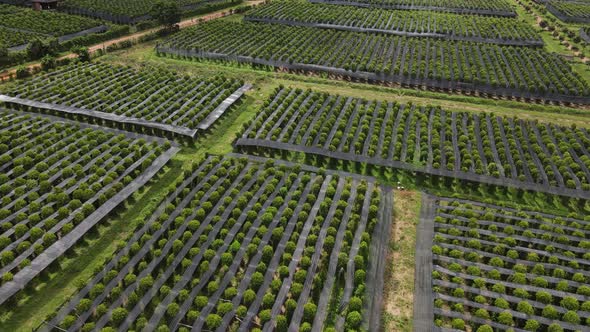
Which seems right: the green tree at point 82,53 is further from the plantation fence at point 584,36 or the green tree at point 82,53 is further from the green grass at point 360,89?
the plantation fence at point 584,36

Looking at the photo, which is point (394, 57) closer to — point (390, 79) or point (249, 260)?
point (390, 79)

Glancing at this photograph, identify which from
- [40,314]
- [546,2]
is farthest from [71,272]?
[546,2]

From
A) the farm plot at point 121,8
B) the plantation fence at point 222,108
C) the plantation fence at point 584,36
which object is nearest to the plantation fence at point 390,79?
the plantation fence at point 222,108

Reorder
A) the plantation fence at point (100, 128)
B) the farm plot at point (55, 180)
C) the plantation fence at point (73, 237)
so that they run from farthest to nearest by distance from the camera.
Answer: the plantation fence at point (100, 128), the farm plot at point (55, 180), the plantation fence at point (73, 237)

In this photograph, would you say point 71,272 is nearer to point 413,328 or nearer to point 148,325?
point 148,325

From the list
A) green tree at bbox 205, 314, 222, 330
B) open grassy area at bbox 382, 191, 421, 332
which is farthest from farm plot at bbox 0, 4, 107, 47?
open grassy area at bbox 382, 191, 421, 332

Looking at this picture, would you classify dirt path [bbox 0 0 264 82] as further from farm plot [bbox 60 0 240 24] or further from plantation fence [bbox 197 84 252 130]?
plantation fence [bbox 197 84 252 130]

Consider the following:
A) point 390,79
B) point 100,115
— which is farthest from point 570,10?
point 100,115
